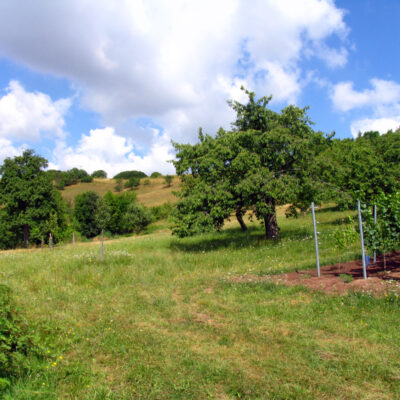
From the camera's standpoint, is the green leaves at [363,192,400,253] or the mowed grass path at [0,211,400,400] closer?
the mowed grass path at [0,211,400,400]

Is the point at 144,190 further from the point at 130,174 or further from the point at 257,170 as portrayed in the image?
the point at 257,170

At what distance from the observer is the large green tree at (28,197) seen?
120 feet

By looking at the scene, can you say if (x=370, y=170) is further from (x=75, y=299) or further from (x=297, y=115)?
(x=75, y=299)

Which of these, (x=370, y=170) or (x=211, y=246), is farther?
(x=370, y=170)

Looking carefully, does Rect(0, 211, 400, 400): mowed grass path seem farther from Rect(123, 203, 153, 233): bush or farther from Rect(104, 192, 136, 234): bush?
Rect(104, 192, 136, 234): bush

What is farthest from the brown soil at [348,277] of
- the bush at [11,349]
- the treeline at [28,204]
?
the treeline at [28,204]

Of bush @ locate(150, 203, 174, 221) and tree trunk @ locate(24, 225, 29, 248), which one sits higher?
bush @ locate(150, 203, 174, 221)

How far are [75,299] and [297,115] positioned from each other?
44.8ft

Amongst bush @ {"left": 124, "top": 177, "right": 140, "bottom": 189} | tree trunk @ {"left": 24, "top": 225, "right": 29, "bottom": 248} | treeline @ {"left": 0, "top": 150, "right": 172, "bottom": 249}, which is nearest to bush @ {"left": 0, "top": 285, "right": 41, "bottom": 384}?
treeline @ {"left": 0, "top": 150, "right": 172, "bottom": 249}

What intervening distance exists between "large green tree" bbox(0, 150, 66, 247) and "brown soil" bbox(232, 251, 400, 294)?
31852 millimetres

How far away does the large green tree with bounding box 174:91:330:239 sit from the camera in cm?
1509

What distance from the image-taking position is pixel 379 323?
221 inches

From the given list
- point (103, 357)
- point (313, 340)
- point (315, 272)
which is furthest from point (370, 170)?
point (103, 357)

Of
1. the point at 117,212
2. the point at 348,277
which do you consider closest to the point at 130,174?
the point at 117,212
